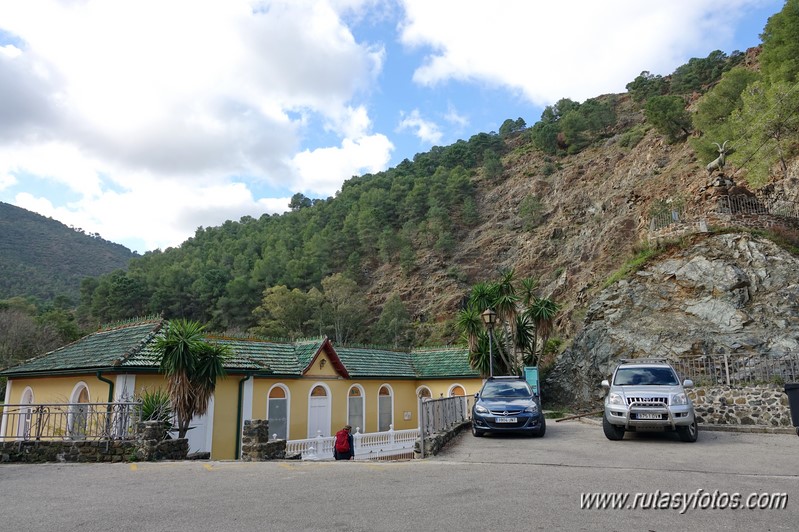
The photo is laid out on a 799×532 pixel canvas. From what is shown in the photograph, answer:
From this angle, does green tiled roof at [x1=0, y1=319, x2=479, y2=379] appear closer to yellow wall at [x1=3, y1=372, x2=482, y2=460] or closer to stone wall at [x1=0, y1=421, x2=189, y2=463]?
yellow wall at [x1=3, y1=372, x2=482, y2=460]

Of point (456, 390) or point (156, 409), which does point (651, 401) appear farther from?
point (456, 390)

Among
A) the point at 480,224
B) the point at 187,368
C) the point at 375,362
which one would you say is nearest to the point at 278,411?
the point at 375,362

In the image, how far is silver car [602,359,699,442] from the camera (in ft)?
37.2

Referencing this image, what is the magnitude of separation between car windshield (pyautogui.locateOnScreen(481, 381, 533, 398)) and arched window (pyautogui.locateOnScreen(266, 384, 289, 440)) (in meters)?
9.39

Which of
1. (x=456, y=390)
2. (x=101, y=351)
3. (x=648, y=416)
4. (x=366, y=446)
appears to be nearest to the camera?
(x=648, y=416)

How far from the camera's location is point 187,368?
13.6 m

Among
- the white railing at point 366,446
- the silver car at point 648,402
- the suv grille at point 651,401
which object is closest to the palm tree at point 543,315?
the white railing at point 366,446

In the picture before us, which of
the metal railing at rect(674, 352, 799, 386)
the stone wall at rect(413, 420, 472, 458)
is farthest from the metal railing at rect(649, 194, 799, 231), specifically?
the stone wall at rect(413, 420, 472, 458)

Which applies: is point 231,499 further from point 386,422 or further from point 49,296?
point 49,296

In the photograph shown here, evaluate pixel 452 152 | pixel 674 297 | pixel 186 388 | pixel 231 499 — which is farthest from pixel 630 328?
pixel 452 152

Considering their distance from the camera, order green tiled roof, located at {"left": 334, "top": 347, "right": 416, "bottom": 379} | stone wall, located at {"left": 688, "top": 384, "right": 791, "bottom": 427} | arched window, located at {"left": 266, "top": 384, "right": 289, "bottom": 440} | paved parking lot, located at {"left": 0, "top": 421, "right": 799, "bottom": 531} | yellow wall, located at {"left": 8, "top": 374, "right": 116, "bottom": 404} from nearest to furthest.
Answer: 1. paved parking lot, located at {"left": 0, "top": 421, "right": 799, "bottom": 531}
2. stone wall, located at {"left": 688, "top": 384, "right": 791, "bottom": 427}
3. yellow wall, located at {"left": 8, "top": 374, "right": 116, "bottom": 404}
4. arched window, located at {"left": 266, "top": 384, "right": 289, "bottom": 440}
5. green tiled roof, located at {"left": 334, "top": 347, "right": 416, "bottom": 379}

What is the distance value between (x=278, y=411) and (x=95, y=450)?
357 inches

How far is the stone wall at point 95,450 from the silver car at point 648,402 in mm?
10447

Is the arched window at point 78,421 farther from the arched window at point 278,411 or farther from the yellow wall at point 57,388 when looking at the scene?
the arched window at point 278,411
